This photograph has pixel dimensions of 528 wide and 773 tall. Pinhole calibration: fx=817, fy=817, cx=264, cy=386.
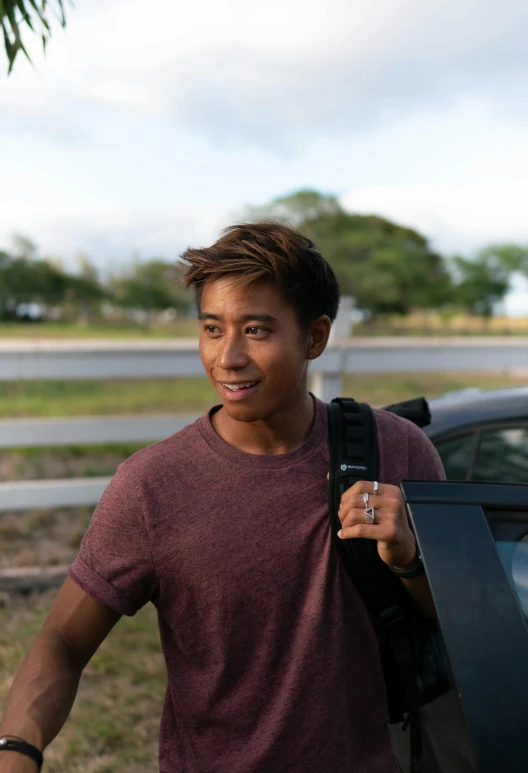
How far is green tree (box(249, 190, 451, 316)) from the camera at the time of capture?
71.4m

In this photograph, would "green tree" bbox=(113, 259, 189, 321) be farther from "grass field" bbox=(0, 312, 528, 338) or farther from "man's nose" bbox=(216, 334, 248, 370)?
"man's nose" bbox=(216, 334, 248, 370)

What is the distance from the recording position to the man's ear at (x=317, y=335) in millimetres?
1783

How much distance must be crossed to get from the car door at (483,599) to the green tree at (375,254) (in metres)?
65.8

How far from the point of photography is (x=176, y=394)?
2003 cm

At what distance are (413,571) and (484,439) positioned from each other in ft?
4.33

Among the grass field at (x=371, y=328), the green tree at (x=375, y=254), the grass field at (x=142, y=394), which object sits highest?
the green tree at (x=375, y=254)

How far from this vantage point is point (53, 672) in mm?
1527

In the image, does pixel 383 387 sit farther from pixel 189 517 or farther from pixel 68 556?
pixel 189 517

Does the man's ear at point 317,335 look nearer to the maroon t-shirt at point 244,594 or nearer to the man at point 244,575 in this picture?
the man at point 244,575

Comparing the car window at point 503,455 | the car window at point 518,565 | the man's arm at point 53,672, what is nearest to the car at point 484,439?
the car window at point 503,455

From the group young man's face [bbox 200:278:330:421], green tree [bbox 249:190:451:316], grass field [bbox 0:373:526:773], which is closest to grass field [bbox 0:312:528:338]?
green tree [bbox 249:190:451:316]

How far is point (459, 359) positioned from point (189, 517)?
4.01 metres

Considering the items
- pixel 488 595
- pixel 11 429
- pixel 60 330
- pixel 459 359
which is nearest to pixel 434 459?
pixel 488 595

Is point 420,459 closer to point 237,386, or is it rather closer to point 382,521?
point 382,521
